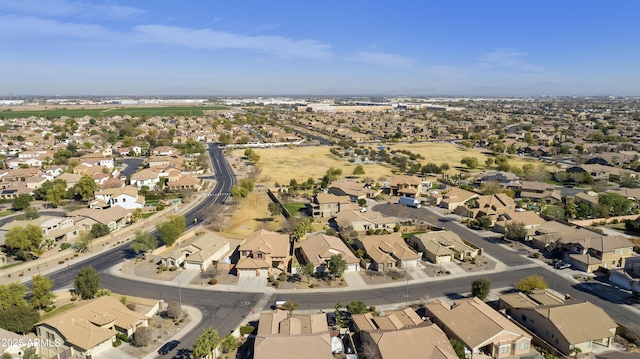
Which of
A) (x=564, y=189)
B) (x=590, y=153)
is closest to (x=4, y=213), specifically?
(x=564, y=189)

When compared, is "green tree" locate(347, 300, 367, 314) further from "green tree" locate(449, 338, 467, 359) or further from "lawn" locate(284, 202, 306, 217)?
"lawn" locate(284, 202, 306, 217)

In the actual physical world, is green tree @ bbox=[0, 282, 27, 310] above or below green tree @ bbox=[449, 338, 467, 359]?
above

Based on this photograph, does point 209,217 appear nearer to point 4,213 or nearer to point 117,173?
point 4,213

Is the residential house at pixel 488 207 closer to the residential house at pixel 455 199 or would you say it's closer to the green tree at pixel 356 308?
the residential house at pixel 455 199

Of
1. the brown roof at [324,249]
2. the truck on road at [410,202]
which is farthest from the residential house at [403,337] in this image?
the truck on road at [410,202]

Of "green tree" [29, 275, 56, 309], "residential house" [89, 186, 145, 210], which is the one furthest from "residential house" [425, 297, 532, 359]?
"residential house" [89, 186, 145, 210]

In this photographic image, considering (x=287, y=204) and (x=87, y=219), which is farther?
(x=287, y=204)

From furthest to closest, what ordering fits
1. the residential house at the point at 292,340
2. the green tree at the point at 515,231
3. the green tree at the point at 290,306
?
the green tree at the point at 515,231 → the green tree at the point at 290,306 → the residential house at the point at 292,340
